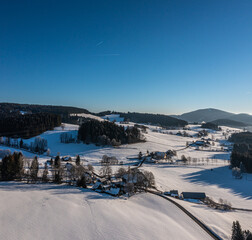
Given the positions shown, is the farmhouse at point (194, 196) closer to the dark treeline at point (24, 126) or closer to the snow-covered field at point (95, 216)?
the snow-covered field at point (95, 216)

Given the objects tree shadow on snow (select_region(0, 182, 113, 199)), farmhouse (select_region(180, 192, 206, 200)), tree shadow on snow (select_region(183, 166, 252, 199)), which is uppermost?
tree shadow on snow (select_region(0, 182, 113, 199))

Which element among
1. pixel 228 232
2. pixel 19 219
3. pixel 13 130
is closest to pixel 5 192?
pixel 19 219

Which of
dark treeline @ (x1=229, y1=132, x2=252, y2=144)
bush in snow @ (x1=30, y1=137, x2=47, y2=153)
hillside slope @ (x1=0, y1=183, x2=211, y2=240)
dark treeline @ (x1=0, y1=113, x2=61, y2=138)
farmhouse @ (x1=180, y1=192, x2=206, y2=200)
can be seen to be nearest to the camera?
hillside slope @ (x1=0, y1=183, x2=211, y2=240)

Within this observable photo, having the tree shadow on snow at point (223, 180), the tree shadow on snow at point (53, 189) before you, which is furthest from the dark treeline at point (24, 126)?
the tree shadow on snow at point (223, 180)

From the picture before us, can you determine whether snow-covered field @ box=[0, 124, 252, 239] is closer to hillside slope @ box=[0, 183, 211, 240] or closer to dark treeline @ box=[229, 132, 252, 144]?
hillside slope @ box=[0, 183, 211, 240]

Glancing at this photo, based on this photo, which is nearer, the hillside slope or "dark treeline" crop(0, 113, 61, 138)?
the hillside slope

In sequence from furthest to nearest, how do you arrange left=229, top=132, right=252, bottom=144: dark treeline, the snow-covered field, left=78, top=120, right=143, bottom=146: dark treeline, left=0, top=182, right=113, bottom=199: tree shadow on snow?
left=229, top=132, right=252, bottom=144: dark treeline → left=78, top=120, right=143, bottom=146: dark treeline → left=0, top=182, right=113, bottom=199: tree shadow on snow → the snow-covered field

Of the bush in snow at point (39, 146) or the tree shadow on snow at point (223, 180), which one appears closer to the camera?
the tree shadow on snow at point (223, 180)

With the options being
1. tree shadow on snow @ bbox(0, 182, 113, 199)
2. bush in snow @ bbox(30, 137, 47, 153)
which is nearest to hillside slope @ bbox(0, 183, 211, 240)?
tree shadow on snow @ bbox(0, 182, 113, 199)
